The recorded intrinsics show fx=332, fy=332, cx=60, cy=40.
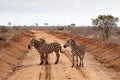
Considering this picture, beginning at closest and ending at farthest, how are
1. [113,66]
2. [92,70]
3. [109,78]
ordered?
[109,78] < [92,70] < [113,66]

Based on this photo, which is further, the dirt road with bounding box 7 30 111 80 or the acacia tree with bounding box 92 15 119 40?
the acacia tree with bounding box 92 15 119 40

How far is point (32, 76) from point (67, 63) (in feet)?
16.5

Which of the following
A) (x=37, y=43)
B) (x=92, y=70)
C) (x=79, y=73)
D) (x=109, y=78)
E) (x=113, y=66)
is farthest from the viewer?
(x=37, y=43)

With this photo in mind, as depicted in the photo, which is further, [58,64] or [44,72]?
[58,64]

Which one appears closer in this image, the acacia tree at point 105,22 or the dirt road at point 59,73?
the dirt road at point 59,73

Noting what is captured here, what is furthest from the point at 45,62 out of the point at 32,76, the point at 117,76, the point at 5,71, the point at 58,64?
the point at 117,76

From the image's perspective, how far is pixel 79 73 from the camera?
57.6 feet

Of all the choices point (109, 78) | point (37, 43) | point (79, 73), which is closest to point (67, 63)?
point (37, 43)

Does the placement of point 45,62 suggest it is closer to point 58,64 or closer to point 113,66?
point 58,64

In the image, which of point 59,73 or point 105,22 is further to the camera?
point 105,22

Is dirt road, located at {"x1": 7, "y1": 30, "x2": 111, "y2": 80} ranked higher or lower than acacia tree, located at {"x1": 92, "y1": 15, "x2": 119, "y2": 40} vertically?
lower

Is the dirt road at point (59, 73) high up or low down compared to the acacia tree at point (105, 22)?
down

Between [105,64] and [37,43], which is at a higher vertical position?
[37,43]

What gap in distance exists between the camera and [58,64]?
21.5m
